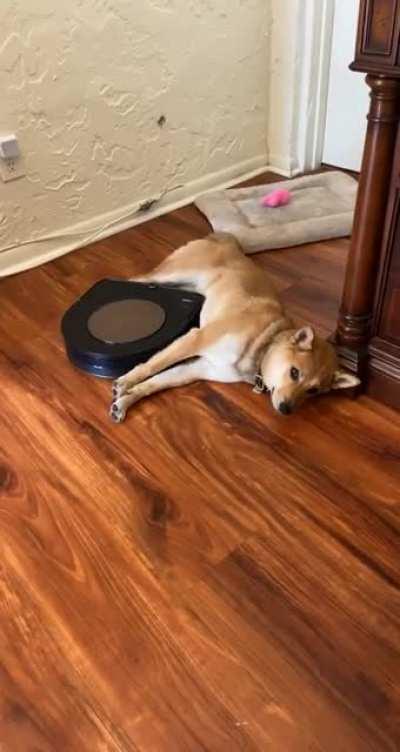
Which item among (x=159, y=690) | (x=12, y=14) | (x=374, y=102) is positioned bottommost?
(x=159, y=690)

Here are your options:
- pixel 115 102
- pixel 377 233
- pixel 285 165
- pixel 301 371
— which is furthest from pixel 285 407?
pixel 285 165

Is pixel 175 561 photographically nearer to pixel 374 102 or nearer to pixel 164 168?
pixel 374 102

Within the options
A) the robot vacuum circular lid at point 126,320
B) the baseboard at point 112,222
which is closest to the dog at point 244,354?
the robot vacuum circular lid at point 126,320

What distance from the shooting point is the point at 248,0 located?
102 inches

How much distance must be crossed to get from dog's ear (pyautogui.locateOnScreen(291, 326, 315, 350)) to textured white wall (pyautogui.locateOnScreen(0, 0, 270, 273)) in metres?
1.22

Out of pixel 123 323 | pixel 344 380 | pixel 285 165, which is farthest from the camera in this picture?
pixel 285 165

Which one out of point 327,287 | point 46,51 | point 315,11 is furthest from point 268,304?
point 315,11

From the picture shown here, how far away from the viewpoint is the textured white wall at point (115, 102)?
2.05 meters

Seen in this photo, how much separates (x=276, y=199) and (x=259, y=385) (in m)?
1.20

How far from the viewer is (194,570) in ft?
4.13

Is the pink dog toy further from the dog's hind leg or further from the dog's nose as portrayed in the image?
the dog's nose

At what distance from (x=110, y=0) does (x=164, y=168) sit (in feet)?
2.19

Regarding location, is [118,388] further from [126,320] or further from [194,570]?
[194,570]

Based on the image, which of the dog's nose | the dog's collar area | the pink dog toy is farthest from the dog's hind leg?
the pink dog toy
